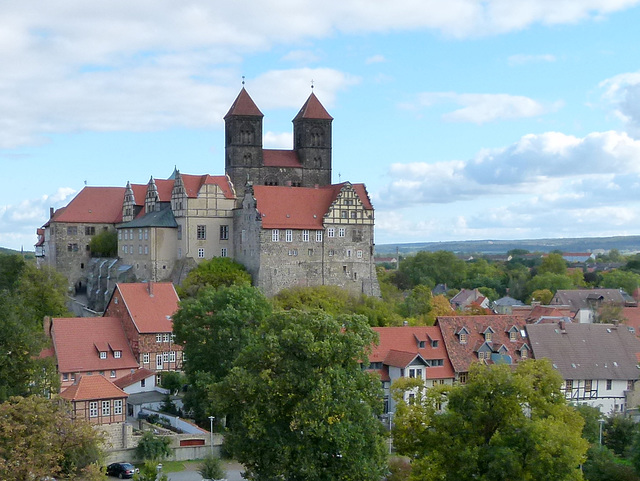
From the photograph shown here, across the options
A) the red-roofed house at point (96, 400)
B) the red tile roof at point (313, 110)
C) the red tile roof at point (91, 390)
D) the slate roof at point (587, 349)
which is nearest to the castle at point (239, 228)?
the red tile roof at point (313, 110)

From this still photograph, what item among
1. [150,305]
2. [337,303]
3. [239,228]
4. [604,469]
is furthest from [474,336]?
[239,228]

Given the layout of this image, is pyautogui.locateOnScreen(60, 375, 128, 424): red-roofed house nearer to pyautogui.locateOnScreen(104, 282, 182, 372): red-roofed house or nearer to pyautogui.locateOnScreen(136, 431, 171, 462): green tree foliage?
pyautogui.locateOnScreen(136, 431, 171, 462): green tree foliage

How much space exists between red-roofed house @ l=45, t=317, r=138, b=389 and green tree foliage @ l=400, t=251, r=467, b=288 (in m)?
81.7

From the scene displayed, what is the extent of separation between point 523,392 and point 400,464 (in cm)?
814

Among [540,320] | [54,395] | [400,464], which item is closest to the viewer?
[400,464]

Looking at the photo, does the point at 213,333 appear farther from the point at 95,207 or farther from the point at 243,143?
the point at 95,207

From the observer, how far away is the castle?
79500 mm

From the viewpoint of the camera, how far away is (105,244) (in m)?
88.6

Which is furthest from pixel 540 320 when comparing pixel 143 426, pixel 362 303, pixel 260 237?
pixel 143 426

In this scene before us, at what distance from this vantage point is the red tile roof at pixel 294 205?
79.2 metres

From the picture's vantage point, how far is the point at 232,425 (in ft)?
113

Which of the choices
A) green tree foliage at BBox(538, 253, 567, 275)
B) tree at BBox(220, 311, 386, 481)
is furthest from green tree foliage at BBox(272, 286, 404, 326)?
green tree foliage at BBox(538, 253, 567, 275)

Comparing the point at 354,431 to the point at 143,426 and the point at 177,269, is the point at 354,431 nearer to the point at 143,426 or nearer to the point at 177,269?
the point at 143,426

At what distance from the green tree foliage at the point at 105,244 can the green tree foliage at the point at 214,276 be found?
12388mm
